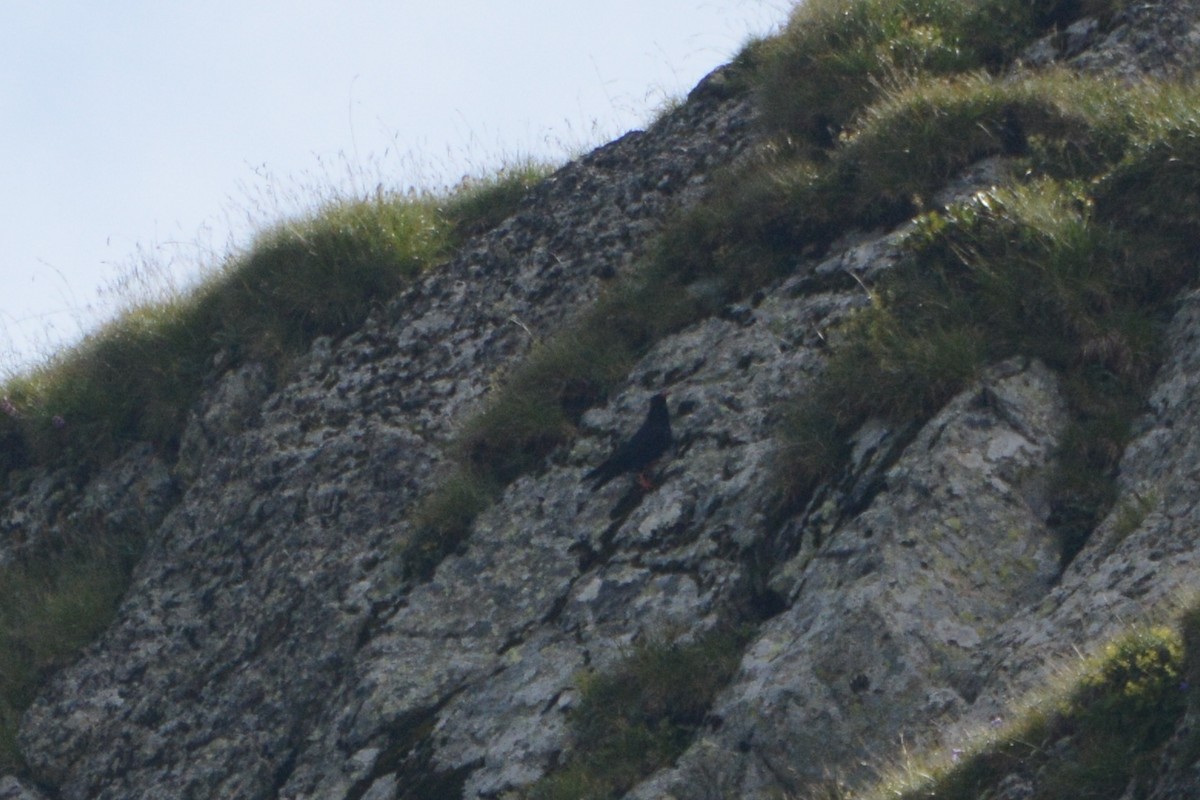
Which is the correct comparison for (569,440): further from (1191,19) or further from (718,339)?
(1191,19)

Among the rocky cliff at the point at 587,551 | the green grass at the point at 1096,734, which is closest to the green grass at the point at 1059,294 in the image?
the rocky cliff at the point at 587,551

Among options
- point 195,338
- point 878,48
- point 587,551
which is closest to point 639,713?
point 587,551

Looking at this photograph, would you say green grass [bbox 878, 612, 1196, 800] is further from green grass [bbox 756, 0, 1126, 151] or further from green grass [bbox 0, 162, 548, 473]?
green grass [bbox 0, 162, 548, 473]

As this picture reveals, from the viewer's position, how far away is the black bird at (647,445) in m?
7.22

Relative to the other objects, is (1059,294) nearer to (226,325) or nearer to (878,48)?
(878,48)

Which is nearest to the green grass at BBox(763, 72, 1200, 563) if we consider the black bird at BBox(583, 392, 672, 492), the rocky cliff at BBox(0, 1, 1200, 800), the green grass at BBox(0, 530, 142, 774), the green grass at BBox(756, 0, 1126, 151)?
the rocky cliff at BBox(0, 1, 1200, 800)

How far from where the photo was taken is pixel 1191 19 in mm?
8500

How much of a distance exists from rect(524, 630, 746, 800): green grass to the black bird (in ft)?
4.80

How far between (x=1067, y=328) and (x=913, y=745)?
235 centimetres

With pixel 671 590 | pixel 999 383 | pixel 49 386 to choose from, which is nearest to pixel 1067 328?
pixel 999 383

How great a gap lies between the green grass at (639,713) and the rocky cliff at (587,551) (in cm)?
9

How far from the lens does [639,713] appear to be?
5.75 meters

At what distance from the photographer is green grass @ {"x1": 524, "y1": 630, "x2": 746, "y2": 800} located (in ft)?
18.2

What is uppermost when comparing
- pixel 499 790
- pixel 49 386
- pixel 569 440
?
pixel 49 386
